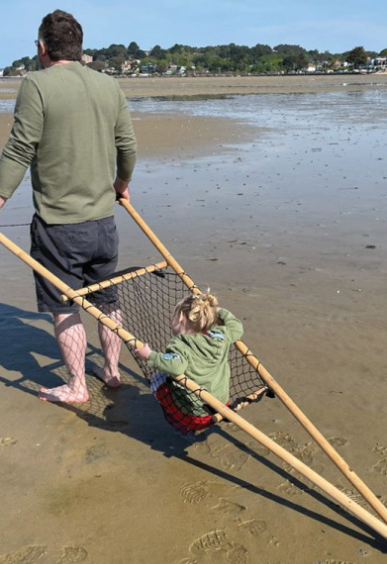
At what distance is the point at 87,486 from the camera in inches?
119

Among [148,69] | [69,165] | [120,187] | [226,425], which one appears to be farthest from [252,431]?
[148,69]

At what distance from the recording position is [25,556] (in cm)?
259

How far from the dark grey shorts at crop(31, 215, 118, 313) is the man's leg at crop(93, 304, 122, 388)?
284mm

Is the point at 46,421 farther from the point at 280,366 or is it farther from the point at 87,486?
the point at 280,366

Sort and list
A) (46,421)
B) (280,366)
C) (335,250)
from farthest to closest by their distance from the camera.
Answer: (335,250) → (280,366) → (46,421)

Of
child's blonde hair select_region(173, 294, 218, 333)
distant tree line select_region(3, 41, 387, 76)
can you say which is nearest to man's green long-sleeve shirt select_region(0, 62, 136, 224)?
child's blonde hair select_region(173, 294, 218, 333)

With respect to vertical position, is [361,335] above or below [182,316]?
below

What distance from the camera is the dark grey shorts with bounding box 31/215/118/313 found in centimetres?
337

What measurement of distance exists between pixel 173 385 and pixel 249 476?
0.60 m

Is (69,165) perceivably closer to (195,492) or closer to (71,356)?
(71,356)

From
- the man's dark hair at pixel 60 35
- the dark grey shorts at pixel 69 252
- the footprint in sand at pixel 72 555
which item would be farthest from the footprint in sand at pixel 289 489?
the man's dark hair at pixel 60 35

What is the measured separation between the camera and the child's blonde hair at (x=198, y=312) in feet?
9.70

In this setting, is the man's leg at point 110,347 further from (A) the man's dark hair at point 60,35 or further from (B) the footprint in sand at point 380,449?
(B) the footprint in sand at point 380,449

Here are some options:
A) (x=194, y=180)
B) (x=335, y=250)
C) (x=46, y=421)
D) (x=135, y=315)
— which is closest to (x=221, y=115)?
(x=194, y=180)
